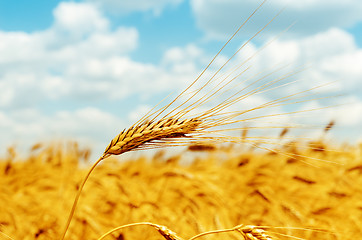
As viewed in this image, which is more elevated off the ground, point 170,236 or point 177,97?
point 177,97

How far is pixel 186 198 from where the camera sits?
2.93 meters

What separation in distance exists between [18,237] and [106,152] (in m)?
1.28

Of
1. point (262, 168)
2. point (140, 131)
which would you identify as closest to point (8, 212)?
point (140, 131)

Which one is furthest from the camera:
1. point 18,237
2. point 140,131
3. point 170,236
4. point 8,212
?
point 8,212

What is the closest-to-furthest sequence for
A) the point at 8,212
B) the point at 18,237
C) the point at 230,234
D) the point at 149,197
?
1. the point at 230,234
2. the point at 18,237
3. the point at 8,212
4. the point at 149,197

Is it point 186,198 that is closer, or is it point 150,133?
point 150,133

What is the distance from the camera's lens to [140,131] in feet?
5.38

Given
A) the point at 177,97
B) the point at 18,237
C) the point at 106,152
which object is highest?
the point at 177,97

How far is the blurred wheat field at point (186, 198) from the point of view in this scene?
2596 mm

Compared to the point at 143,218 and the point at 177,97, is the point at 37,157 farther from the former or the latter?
the point at 177,97

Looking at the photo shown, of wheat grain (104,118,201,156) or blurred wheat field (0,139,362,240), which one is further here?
blurred wheat field (0,139,362,240)

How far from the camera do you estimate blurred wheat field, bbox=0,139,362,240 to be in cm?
260

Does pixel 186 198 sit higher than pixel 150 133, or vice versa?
pixel 150 133

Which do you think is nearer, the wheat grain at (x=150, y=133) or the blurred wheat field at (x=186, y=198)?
the wheat grain at (x=150, y=133)
